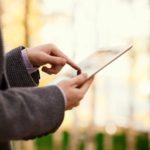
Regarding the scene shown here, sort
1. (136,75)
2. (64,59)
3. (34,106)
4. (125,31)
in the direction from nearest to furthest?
(34,106)
(64,59)
(125,31)
(136,75)

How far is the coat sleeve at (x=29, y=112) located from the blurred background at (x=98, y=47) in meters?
2.04

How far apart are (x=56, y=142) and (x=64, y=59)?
2.86m

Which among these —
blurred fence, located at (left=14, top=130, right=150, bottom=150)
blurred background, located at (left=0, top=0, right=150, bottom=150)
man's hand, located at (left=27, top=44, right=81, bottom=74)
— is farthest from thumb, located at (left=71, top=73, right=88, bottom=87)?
blurred fence, located at (left=14, top=130, right=150, bottom=150)

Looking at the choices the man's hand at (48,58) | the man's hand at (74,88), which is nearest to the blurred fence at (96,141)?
the man's hand at (48,58)

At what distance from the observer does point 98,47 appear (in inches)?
124

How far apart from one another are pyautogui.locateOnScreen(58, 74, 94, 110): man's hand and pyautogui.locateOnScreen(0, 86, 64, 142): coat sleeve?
2cm

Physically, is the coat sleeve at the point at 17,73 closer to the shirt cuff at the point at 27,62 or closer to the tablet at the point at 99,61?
the shirt cuff at the point at 27,62

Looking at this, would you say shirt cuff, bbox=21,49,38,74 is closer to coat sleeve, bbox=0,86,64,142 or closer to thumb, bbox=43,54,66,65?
thumb, bbox=43,54,66,65

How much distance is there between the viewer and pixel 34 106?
2.81 ft

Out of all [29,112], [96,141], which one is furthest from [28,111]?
[96,141]

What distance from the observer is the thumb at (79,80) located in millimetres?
938

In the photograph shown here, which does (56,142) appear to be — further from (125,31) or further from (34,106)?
(34,106)

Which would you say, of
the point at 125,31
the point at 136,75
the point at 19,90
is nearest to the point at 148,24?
the point at 125,31

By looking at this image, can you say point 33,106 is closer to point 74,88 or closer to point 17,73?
point 74,88
